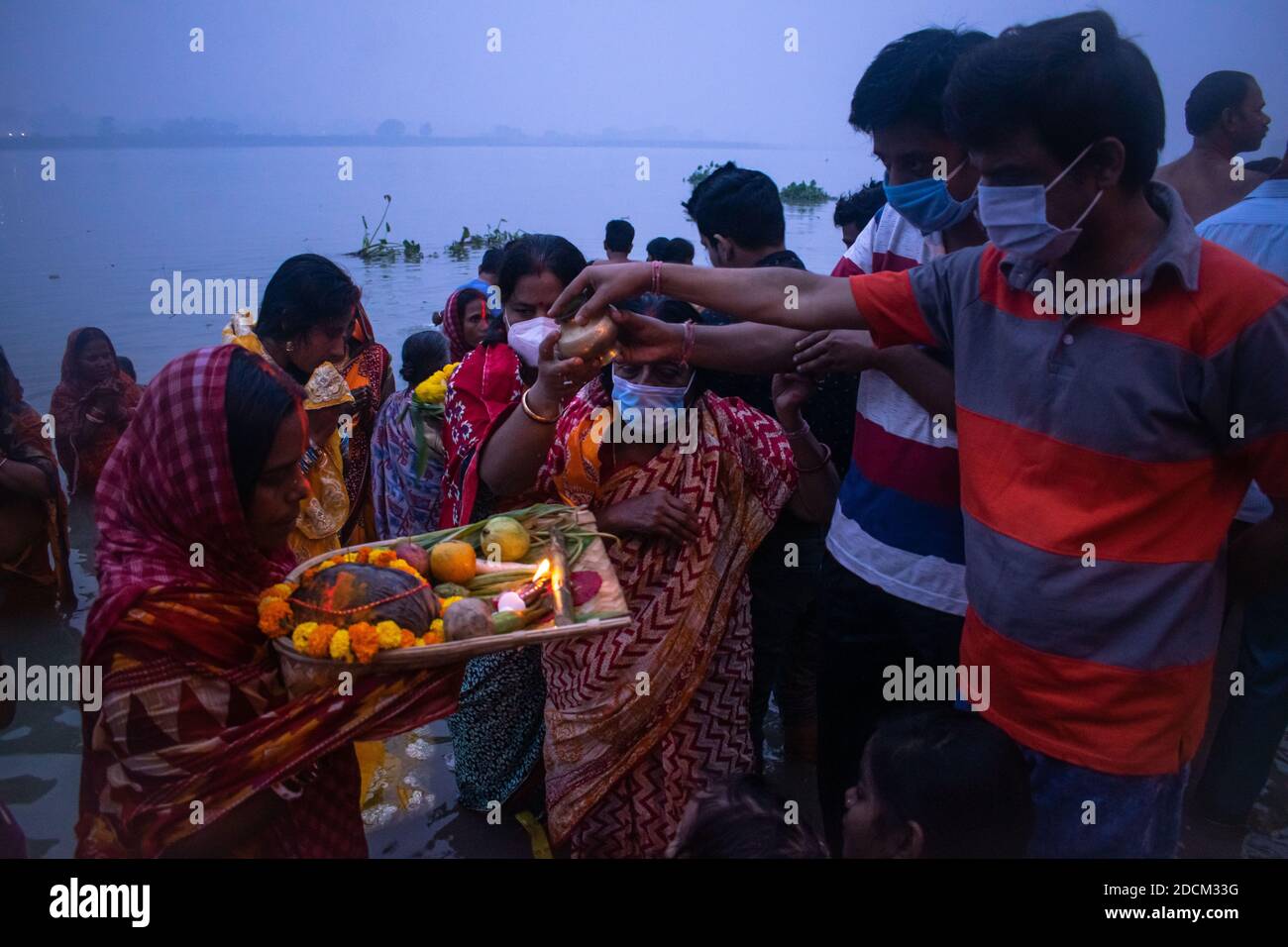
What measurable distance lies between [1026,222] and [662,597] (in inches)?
63.7

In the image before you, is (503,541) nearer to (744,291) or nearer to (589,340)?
(589,340)

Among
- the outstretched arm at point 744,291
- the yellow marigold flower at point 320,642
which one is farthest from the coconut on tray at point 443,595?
the outstretched arm at point 744,291

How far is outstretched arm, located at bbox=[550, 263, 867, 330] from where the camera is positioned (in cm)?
230

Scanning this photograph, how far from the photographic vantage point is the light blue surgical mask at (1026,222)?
1859 millimetres

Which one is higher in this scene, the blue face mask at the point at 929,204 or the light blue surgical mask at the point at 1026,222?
the blue face mask at the point at 929,204

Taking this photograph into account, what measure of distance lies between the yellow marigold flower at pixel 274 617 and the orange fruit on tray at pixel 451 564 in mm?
464

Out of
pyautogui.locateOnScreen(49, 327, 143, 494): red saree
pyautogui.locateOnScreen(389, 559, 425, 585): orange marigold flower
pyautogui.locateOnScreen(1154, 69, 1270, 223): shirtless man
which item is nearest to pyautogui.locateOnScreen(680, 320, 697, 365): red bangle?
pyautogui.locateOnScreen(389, 559, 425, 585): orange marigold flower

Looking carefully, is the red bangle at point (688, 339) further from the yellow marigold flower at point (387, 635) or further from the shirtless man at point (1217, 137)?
the shirtless man at point (1217, 137)

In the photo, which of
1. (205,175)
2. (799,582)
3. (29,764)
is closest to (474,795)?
(799,582)

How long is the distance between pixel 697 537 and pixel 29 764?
10.4 feet

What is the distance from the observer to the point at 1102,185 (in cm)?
183

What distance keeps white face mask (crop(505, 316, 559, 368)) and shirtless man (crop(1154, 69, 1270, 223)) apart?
3.23 metres

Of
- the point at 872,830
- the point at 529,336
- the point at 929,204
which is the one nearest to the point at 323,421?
the point at 529,336

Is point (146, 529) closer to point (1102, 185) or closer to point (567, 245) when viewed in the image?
point (567, 245)
